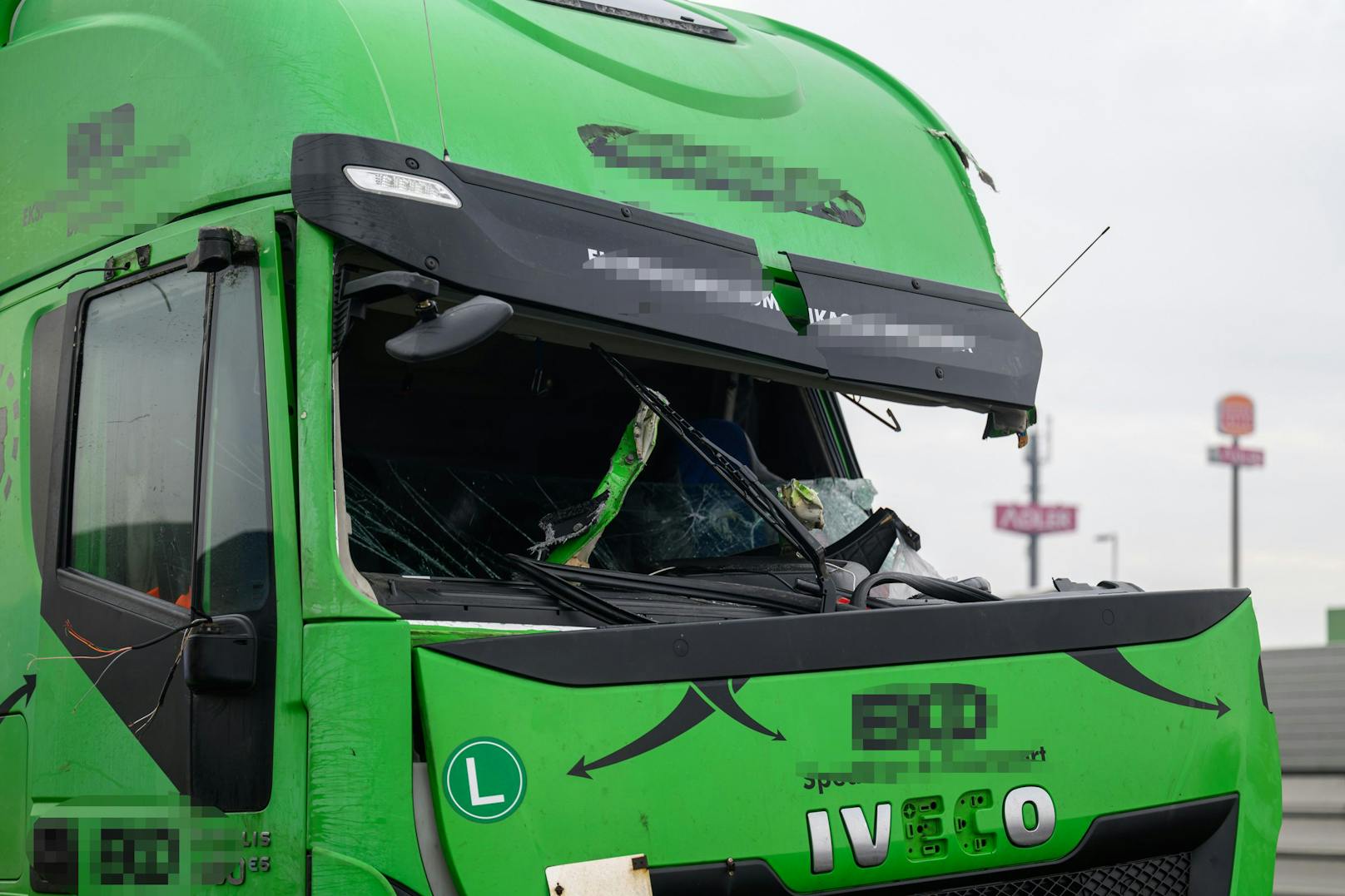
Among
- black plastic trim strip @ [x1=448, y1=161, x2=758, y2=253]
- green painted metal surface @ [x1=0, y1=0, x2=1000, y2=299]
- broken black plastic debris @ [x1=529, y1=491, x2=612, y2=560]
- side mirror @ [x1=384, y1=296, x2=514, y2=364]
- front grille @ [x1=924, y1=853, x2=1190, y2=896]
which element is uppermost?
green painted metal surface @ [x1=0, y1=0, x2=1000, y2=299]

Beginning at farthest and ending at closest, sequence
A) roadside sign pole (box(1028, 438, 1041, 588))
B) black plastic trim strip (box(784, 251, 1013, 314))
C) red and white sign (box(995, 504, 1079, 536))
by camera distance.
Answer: red and white sign (box(995, 504, 1079, 536)), roadside sign pole (box(1028, 438, 1041, 588)), black plastic trim strip (box(784, 251, 1013, 314))

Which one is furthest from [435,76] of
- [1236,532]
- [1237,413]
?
[1237,413]

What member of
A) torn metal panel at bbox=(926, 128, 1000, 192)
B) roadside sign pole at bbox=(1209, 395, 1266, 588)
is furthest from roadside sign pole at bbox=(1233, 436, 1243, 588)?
torn metal panel at bbox=(926, 128, 1000, 192)

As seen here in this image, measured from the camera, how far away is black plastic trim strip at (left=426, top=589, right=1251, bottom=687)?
10.9 ft

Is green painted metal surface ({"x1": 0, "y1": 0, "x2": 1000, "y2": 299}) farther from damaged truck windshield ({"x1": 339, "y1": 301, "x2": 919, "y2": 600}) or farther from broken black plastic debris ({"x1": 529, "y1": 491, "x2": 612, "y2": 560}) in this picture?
broken black plastic debris ({"x1": 529, "y1": 491, "x2": 612, "y2": 560})

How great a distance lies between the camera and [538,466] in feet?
15.9

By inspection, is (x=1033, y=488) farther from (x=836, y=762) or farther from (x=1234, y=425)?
(x=836, y=762)

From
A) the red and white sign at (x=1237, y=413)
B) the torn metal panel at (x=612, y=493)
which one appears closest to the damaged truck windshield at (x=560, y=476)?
the torn metal panel at (x=612, y=493)

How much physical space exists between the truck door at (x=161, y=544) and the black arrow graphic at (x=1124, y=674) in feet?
6.77

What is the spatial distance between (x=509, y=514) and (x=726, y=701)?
143cm

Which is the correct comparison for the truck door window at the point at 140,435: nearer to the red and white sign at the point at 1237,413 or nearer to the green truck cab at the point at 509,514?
the green truck cab at the point at 509,514

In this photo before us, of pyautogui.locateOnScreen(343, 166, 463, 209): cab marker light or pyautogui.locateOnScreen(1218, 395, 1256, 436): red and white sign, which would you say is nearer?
pyautogui.locateOnScreen(343, 166, 463, 209): cab marker light

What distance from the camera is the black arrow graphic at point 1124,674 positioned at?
12.8 ft

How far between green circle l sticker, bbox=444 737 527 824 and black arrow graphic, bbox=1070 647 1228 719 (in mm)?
1523
